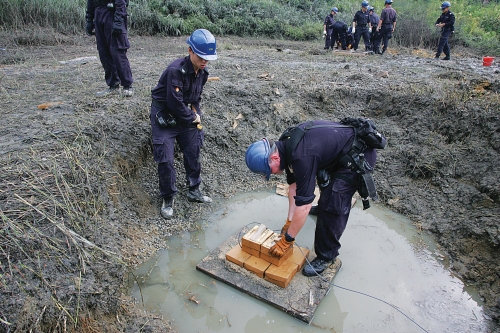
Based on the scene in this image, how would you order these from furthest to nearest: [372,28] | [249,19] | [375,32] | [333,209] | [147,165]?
[249,19] < [372,28] < [375,32] < [147,165] < [333,209]

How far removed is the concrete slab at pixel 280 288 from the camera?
9.35ft

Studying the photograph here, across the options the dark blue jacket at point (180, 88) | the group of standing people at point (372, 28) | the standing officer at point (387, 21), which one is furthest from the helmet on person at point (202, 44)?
the standing officer at point (387, 21)

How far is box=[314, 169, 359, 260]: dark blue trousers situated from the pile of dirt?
4.79 feet

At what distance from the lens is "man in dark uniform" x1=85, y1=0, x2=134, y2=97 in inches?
173

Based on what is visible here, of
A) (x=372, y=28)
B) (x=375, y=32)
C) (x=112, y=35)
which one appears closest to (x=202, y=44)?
(x=112, y=35)

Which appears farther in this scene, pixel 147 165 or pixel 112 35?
pixel 112 35

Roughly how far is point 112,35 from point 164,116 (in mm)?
1789

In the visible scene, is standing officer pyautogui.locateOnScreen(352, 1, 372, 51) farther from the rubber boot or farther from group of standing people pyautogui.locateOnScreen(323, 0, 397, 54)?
the rubber boot

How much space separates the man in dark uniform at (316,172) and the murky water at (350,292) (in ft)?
1.45

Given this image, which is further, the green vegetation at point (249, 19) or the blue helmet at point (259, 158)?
the green vegetation at point (249, 19)

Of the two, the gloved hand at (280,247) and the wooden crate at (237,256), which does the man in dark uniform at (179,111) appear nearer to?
the wooden crate at (237,256)

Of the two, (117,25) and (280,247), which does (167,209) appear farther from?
(117,25)

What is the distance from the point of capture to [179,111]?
351cm

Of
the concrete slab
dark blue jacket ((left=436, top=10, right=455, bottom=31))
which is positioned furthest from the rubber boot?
dark blue jacket ((left=436, top=10, right=455, bottom=31))
